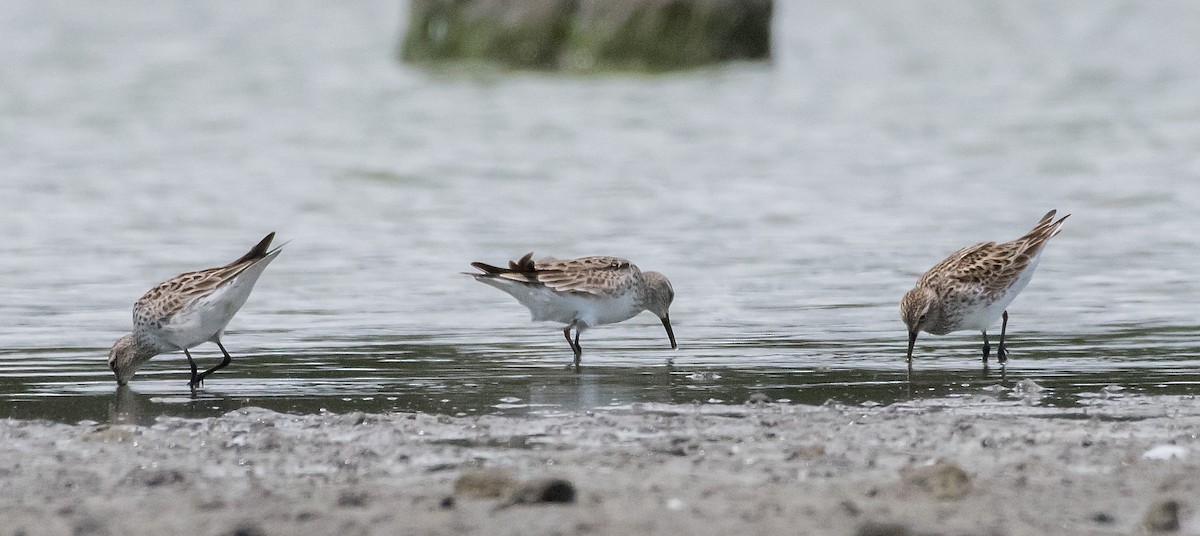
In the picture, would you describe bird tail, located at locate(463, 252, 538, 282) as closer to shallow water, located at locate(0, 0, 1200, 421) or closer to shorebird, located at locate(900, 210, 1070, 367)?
shallow water, located at locate(0, 0, 1200, 421)

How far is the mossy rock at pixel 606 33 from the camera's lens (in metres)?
27.7

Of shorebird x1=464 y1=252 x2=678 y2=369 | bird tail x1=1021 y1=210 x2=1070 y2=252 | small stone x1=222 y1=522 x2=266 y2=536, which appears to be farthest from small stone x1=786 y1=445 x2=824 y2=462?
bird tail x1=1021 y1=210 x2=1070 y2=252

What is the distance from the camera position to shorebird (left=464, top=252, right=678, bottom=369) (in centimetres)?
998

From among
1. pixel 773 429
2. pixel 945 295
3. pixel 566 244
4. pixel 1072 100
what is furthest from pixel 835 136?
pixel 773 429

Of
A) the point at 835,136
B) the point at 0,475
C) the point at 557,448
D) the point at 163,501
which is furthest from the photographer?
the point at 835,136

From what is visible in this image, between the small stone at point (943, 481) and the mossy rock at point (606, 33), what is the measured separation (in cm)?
2203

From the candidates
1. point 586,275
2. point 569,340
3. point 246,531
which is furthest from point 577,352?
point 246,531

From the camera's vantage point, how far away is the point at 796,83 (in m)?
27.9

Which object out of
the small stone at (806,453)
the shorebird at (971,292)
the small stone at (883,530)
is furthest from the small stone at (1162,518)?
the shorebird at (971,292)

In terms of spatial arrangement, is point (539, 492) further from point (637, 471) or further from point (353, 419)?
point (353, 419)

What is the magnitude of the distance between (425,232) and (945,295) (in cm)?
666

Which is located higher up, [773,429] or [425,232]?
[425,232]

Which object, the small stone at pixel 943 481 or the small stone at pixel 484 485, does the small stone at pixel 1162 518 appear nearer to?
the small stone at pixel 943 481

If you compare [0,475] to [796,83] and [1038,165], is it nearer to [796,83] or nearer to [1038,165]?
[1038,165]
